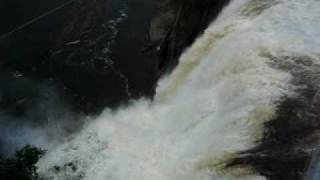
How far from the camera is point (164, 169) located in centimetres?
1037

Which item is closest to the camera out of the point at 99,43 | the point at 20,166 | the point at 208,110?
the point at 20,166

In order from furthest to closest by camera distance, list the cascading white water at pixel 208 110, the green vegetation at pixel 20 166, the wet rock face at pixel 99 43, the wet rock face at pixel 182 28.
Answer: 1. the wet rock face at pixel 99 43
2. the wet rock face at pixel 182 28
3. the cascading white water at pixel 208 110
4. the green vegetation at pixel 20 166

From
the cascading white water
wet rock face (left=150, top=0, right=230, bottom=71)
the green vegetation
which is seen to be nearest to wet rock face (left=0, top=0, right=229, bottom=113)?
wet rock face (left=150, top=0, right=230, bottom=71)

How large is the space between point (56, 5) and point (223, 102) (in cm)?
1088

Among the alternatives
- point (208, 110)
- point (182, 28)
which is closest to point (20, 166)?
point (208, 110)

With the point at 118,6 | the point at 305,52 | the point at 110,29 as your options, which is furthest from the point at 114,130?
the point at 118,6

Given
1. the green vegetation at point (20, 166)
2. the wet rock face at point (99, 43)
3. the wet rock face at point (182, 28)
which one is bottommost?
the wet rock face at point (99, 43)

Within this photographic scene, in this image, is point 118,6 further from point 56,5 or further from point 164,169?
point 164,169

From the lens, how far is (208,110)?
11.3 meters

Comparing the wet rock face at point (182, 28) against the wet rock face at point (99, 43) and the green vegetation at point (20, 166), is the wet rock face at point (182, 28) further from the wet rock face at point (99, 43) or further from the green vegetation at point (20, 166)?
the green vegetation at point (20, 166)

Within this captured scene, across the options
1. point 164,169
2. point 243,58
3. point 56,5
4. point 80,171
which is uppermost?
point 243,58

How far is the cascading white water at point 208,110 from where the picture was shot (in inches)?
395

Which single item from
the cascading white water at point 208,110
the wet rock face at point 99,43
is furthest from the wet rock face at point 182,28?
the cascading white water at point 208,110

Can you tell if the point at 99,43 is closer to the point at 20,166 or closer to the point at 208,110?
the point at 208,110
